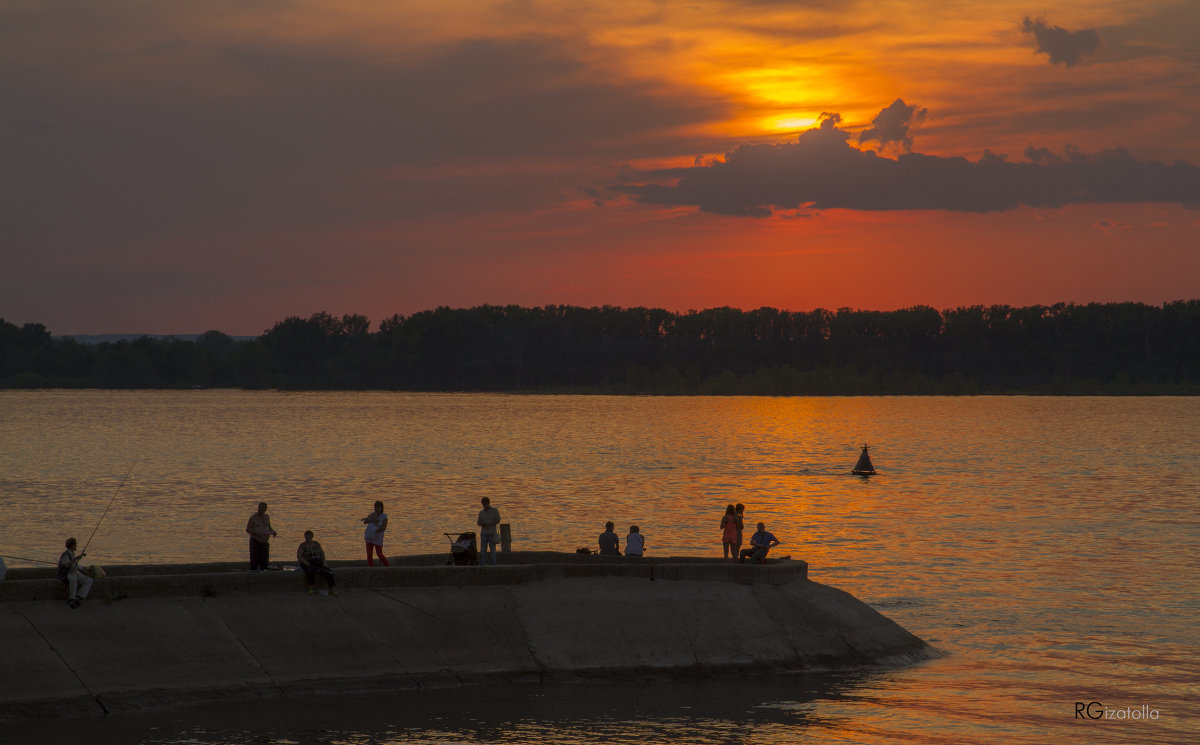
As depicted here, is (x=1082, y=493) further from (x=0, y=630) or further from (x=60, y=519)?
(x=0, y=630)

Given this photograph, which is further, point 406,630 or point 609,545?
point 609,545

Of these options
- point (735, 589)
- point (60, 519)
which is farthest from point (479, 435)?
point (735, 589)

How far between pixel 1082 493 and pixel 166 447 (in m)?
92.1

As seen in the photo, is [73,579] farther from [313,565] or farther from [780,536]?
[780,536]

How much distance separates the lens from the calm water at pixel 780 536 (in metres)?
25.8

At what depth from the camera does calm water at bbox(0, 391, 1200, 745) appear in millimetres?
25844

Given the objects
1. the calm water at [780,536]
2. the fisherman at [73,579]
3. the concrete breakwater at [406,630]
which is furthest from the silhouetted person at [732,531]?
the fisherman at [73,579]

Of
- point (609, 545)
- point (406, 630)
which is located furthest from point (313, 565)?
point (609, 545)

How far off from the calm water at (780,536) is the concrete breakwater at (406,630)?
800 millimetres

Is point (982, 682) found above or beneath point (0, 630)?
beneath

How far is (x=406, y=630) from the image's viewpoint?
2795 centimetres

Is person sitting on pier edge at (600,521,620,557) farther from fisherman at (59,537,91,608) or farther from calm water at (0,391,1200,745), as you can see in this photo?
fisherman at (59,537,91,608)

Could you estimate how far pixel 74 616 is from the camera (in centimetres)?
2561

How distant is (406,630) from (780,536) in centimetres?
3830
